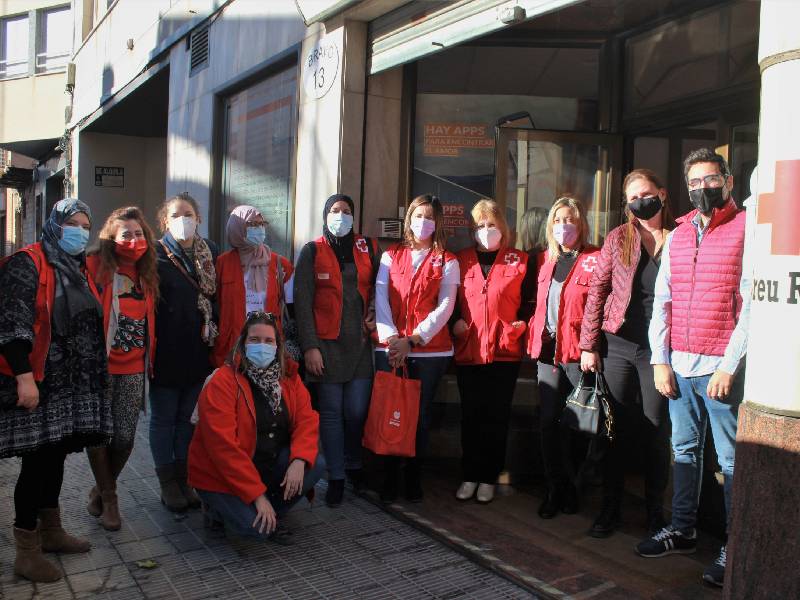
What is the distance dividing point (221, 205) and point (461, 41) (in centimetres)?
436

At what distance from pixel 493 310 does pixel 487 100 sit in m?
2.49

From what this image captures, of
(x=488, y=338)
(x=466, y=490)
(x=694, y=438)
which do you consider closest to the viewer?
(x=694, y=438)

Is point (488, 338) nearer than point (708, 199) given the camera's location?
No

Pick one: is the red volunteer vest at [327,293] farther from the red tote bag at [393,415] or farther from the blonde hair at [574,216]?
the blonde hair at [574,216]

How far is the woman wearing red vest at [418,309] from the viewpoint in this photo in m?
4.55

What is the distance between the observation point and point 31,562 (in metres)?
3.47

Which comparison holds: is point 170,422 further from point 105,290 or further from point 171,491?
point 105,290

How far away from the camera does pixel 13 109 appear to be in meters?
19.3

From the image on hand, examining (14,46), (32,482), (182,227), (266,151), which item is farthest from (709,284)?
(14,46)

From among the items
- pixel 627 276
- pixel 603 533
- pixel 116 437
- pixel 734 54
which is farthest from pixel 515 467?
pixel 734 54

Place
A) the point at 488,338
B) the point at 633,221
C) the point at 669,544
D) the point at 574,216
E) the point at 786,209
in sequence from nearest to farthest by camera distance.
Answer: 1. the point at 786,209
2. the point at 669,544
3. the point at 633,221
4. the point at 574,216
5. the point at 488,338

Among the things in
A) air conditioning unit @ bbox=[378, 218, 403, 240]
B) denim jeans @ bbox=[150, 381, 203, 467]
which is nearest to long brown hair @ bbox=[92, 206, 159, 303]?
denim jeans @ bbox=[150, 381, 203, 467]

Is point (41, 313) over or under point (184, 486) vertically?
over

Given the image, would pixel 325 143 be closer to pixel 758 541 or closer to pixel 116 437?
pixel 116 437
